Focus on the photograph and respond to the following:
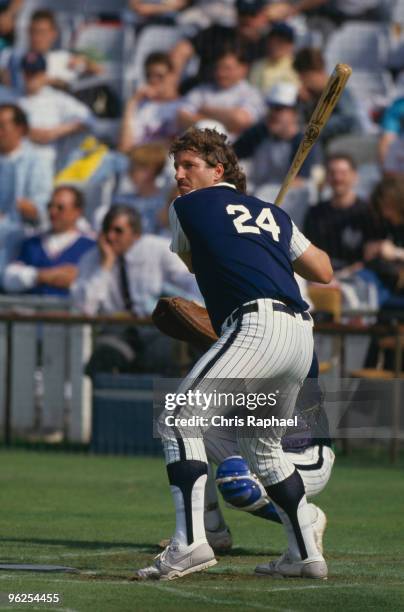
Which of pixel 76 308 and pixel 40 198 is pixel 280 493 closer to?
pixel 76 308

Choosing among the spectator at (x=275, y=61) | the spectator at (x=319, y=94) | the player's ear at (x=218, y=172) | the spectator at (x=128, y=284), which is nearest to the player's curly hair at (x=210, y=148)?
the player's ear at (x=218, y=172)

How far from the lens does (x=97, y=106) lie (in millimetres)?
15906

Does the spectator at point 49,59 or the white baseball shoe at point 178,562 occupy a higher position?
the spectator at point 49,59

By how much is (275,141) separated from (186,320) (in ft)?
26.4

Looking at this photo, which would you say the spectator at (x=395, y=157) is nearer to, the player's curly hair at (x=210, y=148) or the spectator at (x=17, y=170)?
the spectator at (x=17, y=170)

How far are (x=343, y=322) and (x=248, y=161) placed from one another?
2.94 m

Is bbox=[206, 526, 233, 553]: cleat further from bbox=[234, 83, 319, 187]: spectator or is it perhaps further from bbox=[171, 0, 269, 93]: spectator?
bbox=[171, 0, 269, 93]: spectator

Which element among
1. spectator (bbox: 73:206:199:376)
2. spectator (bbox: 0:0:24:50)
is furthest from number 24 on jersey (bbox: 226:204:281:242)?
spectator (bbox: 0:0:24:50)

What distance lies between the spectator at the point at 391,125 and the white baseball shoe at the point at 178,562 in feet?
30.4

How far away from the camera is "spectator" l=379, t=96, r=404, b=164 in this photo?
13930 mm

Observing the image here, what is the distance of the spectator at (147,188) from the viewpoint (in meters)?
13.9

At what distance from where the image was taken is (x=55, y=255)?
13.5m

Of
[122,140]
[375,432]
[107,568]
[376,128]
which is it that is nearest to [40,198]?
[122,140]

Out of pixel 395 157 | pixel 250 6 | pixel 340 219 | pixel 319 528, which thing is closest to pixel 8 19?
pixel 250 6
